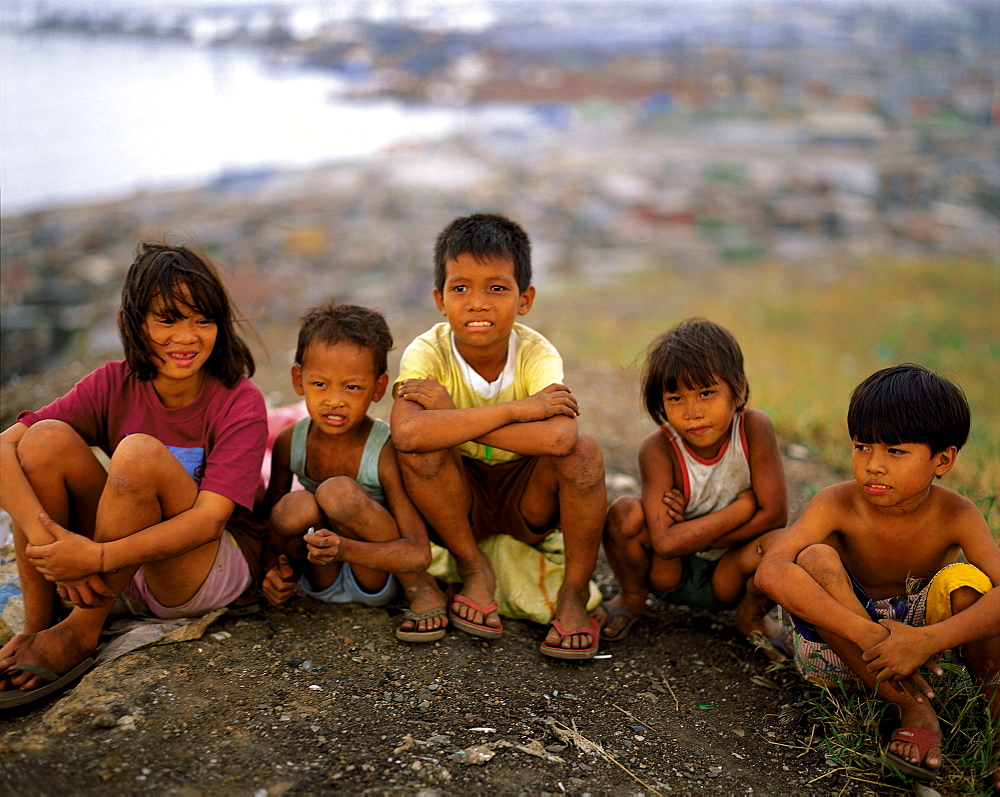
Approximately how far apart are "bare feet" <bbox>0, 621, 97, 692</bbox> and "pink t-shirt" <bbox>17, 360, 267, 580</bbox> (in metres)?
0.48

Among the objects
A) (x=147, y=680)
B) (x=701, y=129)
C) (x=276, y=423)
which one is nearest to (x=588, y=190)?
(x=701, y=129)

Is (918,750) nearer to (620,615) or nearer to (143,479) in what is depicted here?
(620,615)

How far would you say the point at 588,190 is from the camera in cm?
911

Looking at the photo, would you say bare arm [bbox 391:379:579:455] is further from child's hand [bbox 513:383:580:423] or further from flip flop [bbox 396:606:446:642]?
flip flop [bbox 396:606:446:642]

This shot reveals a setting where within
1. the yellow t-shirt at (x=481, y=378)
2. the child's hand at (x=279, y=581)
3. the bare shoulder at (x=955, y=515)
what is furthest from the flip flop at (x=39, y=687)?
the bare shoulder at (x=955, y=515)

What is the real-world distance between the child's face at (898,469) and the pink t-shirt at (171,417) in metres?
1.54

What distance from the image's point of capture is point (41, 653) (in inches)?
83.1

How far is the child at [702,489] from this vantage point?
8.04 ft

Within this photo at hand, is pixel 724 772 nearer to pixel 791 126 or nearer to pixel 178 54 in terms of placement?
pixel 178 54

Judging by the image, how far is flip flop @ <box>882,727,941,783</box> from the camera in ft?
6.35

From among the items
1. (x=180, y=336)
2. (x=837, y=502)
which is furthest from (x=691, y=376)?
(x=180, y=336)

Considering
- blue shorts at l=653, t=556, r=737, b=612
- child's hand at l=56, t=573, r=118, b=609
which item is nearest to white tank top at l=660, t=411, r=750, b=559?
blue shorts at l=653, t=556, r=737, b=612

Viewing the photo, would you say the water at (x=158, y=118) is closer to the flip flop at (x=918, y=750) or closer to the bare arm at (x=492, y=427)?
the bare arm at (x=492, y=427)

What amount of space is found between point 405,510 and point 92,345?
3.60 metres
